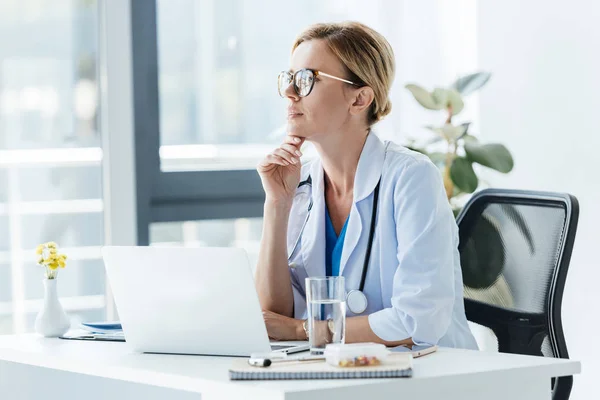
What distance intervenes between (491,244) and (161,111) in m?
1.80

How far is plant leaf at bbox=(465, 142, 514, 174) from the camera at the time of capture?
10.4ft

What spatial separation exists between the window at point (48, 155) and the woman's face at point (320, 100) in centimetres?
161

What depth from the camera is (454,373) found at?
4.53 ft

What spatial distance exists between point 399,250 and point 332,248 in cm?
24

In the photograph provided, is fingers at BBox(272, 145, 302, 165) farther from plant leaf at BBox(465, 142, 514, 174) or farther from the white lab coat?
plant leaf at BBox(465, 142, 514, 174)

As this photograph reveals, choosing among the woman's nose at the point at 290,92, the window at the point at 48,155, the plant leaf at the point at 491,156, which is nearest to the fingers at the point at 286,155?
the woman's nose at the point at 290,92

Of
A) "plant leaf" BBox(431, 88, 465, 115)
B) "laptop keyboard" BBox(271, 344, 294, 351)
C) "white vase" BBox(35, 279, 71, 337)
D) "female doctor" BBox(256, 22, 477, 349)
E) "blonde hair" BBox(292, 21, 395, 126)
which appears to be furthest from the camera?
"plant leaf" BBox(431, 88, 465, 115)

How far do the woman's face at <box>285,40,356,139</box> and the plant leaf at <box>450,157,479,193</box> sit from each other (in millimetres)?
1287

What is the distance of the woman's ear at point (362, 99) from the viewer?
6.75 feet

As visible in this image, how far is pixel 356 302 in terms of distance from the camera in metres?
1.88

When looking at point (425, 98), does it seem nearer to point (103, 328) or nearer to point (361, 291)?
point (361, 291)

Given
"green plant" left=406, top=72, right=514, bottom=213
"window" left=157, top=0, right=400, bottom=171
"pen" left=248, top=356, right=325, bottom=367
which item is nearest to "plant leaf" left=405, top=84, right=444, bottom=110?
"green plant" left=406, top=72, right=514, bottom=213

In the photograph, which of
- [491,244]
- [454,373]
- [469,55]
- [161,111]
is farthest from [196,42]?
[454,373]

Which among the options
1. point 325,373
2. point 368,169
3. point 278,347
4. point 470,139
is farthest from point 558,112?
point 325,373
